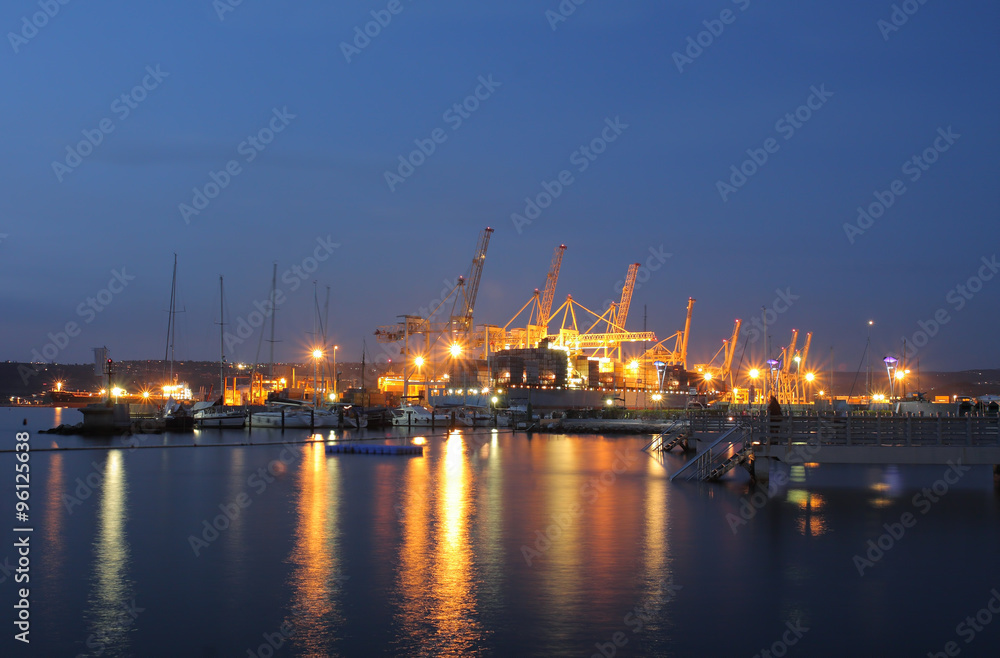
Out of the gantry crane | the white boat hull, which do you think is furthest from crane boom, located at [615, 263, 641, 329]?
the white boat hull

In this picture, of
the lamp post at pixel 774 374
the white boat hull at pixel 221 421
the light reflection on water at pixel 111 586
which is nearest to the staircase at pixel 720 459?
the light reflection on water at pixel 111 586

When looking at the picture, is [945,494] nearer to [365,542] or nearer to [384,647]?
[365,542]

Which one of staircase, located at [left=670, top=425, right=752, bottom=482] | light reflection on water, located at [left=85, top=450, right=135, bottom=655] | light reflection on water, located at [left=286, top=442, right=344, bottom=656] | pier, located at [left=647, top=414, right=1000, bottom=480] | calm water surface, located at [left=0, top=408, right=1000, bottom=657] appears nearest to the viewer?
light reflection on water, located at [left=85, top=450, right=135, bottom=655]

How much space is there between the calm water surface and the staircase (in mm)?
609

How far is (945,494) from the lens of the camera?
85.4 feet

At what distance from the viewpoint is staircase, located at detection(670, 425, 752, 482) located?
90.1ft

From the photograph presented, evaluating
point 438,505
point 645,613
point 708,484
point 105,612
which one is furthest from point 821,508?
point 105,612

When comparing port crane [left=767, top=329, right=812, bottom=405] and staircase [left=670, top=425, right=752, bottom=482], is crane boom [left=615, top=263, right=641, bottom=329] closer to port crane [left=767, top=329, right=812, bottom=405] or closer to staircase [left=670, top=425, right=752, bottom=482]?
port crane [left=767, top=329, right=812, bottom=405]

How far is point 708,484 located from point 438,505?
31.7ft

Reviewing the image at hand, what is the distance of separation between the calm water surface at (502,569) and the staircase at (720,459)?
0.61 m

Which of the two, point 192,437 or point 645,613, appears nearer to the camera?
point 645,613

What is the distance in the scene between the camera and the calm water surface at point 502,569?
1135 centimetres

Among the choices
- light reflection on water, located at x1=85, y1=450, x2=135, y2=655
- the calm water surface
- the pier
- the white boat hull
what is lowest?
the calm water surface

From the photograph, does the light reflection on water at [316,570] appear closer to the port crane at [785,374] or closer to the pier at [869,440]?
the pier at [869,440]
